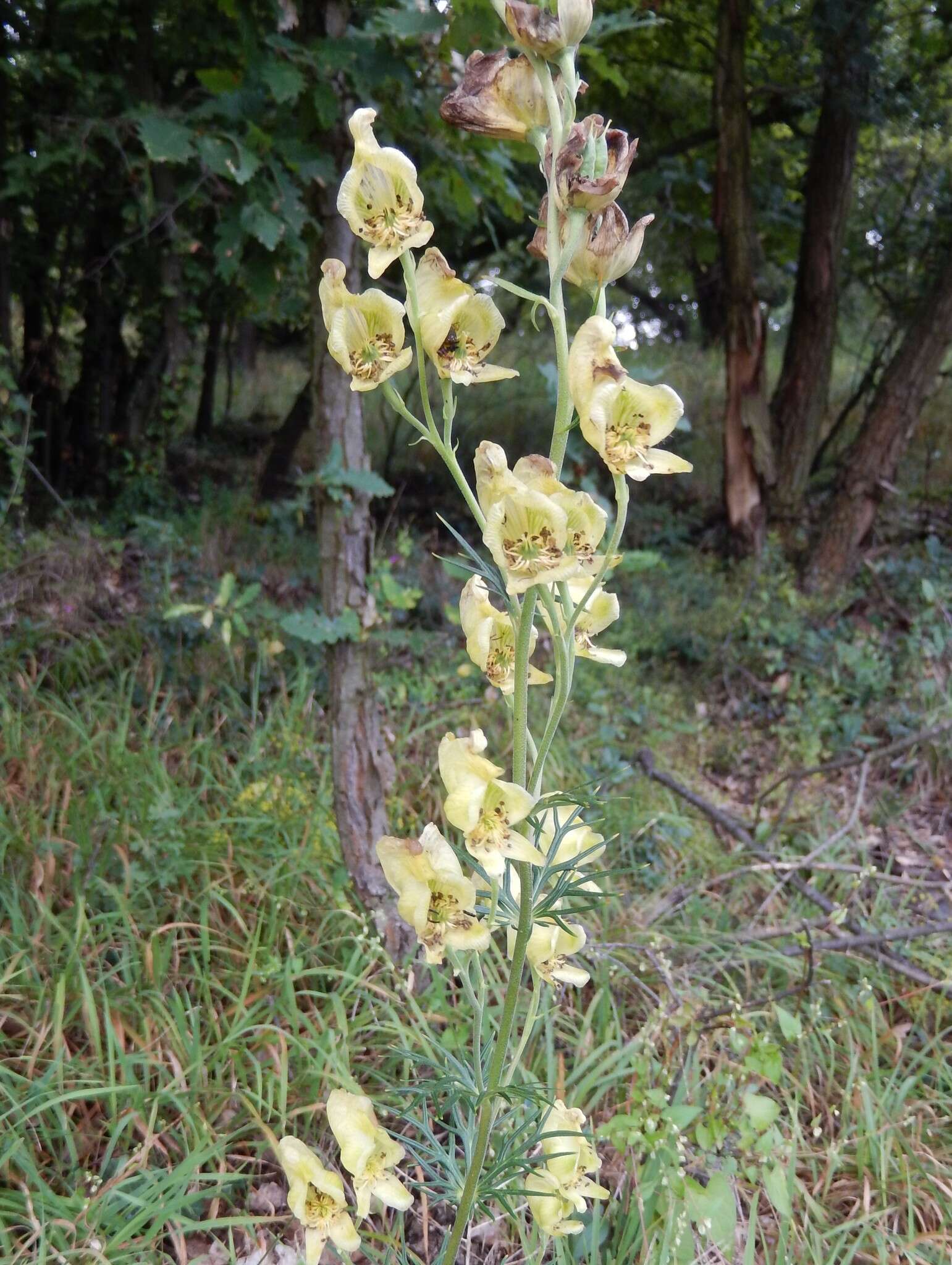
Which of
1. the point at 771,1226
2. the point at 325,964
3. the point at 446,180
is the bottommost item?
the point at 771,1226

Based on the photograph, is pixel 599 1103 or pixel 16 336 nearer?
pixel 599 1103

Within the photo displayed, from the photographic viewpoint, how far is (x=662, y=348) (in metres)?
7.82

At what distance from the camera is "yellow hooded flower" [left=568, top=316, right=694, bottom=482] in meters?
0.84

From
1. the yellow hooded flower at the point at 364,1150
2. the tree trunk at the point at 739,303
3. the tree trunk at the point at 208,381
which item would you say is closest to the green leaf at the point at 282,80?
the yellow hooded flower at the point at 364,1150

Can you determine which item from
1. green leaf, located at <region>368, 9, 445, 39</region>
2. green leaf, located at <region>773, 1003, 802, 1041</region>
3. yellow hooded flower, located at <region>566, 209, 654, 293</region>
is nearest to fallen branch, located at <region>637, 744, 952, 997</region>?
green leaf, located at <region>773, 1003, 802, 1041</region>

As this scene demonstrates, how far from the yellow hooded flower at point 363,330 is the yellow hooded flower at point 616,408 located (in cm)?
19

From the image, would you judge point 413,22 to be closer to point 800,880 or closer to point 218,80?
point 218,80

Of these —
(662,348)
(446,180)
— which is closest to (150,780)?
(446,180)

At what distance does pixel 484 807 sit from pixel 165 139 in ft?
6.25

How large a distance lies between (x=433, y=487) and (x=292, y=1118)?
4395mm

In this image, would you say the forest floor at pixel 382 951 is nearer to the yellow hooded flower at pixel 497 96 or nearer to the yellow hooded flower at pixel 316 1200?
the yellow hooded flower at pixel 316 1200

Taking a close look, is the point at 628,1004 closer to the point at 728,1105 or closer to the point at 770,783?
the point at 728,1105

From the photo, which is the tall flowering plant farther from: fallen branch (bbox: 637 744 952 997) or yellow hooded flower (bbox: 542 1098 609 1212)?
fallen branch (bbox: 637 744 952 997)

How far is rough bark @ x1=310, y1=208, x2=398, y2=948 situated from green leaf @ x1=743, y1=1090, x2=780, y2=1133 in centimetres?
88
